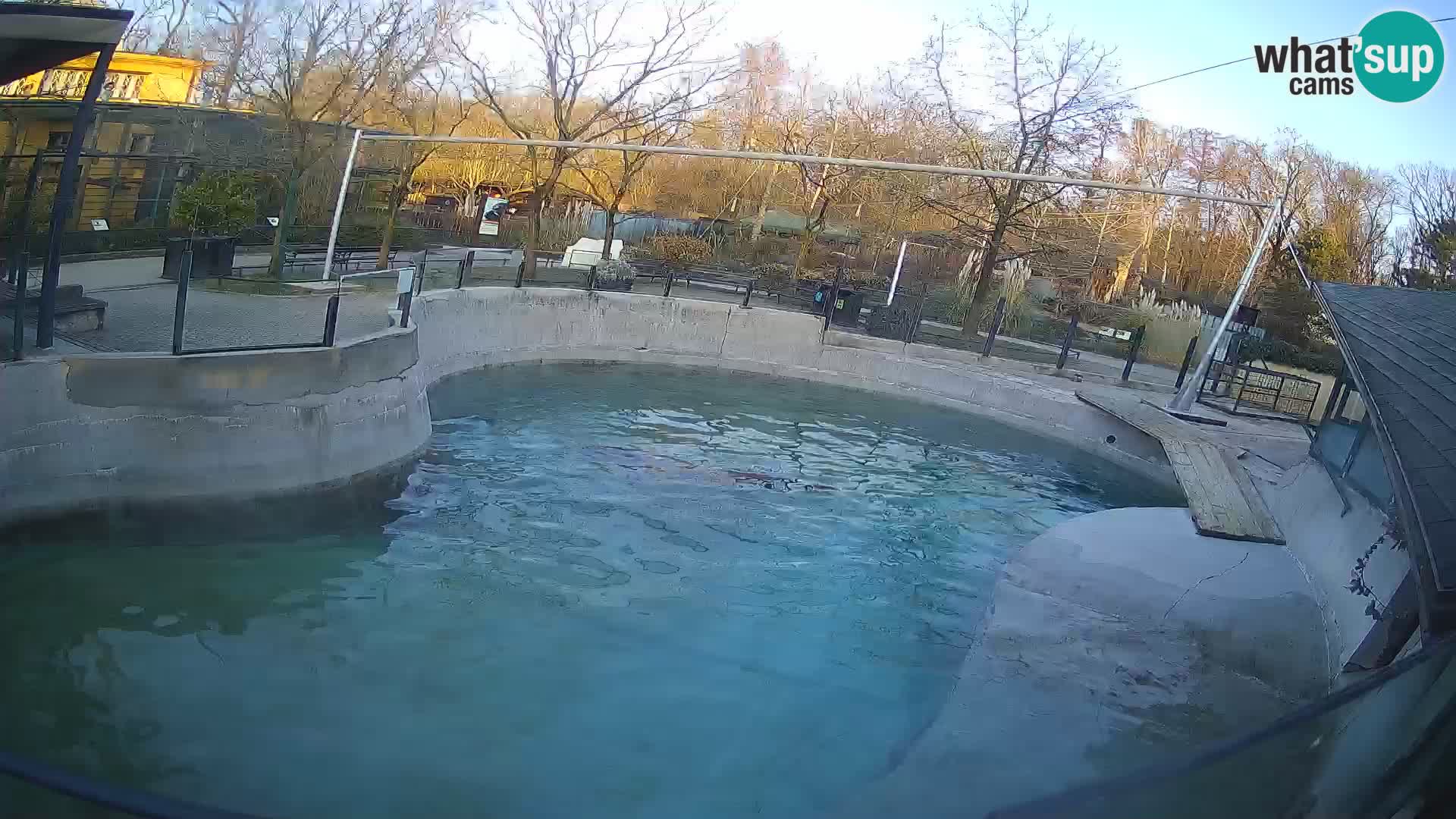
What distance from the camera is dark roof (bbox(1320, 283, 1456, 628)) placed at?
13.6ft

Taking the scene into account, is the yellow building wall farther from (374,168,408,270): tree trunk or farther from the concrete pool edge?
the concrete pool edge

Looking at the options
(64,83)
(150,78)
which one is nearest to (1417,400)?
(64,83)

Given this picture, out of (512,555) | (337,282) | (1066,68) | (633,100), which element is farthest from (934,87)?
(512,555)

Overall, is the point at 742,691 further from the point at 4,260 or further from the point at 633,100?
the point at 633,100

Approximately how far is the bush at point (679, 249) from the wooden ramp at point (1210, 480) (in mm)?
14423

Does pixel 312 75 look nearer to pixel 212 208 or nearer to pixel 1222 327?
pixel 212 208

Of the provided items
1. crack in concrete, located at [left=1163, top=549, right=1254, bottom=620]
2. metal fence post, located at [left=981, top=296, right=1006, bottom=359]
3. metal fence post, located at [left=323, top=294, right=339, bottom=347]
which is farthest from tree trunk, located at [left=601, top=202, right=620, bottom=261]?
crack in concrete, located at [left=1163, top=549, right=1254, bottom=620]

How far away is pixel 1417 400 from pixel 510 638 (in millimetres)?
6314

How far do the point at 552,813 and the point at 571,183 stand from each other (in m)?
34.9

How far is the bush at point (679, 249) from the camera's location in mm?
28844

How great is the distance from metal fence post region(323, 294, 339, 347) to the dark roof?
8.86 m

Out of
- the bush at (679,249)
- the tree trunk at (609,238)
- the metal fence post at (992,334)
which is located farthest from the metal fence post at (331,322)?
the bush at (679,249)

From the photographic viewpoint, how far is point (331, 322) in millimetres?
10445

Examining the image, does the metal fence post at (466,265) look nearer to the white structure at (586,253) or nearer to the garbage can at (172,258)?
the white structure at (586,253)
